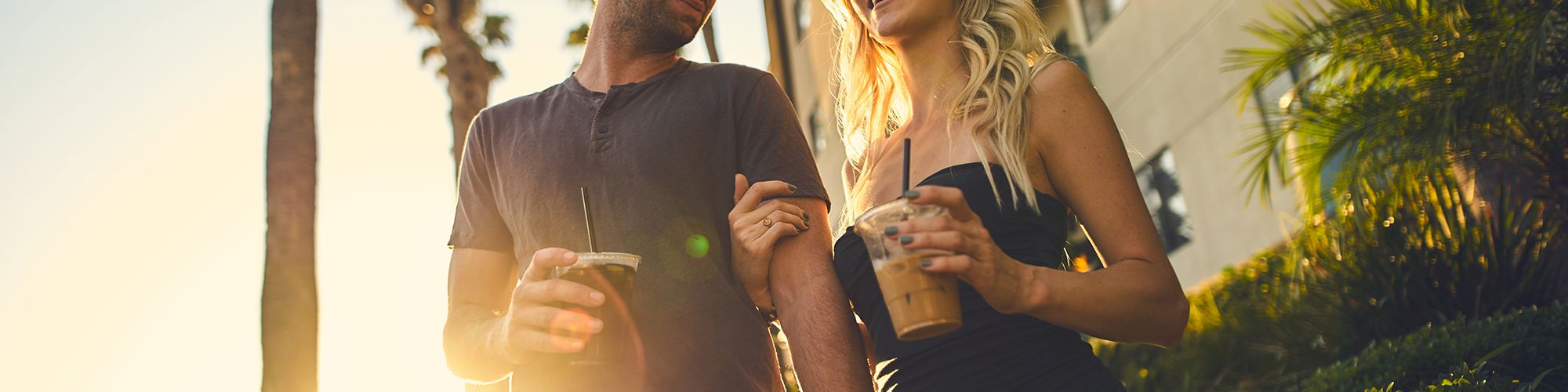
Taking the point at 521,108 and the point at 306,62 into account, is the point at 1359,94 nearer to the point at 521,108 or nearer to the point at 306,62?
the point at 521,108

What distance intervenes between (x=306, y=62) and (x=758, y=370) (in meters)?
7.18

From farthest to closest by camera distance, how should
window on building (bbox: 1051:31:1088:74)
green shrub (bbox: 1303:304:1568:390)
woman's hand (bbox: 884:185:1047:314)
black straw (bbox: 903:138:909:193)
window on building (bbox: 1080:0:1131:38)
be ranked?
window on building (bbox: 1051:31:1088:74), window on building (bbox: 1080:0:1131:38), green shrub (bbox: 1303:304:1568:390), black straw (bbox: 903:138:909:193), woman's hand (bbox: 884:185:1047:314)

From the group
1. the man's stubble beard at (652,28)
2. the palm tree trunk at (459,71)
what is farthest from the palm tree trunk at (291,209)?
the man's stubble beard at (652,28)

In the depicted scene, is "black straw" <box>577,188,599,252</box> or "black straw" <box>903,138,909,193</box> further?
"black straw" <box>577,188,599,252</box>

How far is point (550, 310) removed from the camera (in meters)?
2.54

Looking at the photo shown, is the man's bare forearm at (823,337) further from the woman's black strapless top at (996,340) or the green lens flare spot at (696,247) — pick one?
the green lens flare spot at (696,247)

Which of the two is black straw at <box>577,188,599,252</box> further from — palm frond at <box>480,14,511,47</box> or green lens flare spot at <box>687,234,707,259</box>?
palm frond at <box>480,14,511,47</box>

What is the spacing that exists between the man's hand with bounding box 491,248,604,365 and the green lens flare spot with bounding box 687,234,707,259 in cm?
46

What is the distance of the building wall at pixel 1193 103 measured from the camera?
15617 mm

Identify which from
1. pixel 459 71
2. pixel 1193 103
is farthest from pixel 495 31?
pixel 1193 103

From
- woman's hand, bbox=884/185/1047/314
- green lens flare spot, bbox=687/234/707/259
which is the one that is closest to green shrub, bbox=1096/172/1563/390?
green lens flare spot, bbox=687/234/707/259

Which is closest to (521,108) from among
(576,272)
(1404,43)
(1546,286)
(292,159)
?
(576,272)

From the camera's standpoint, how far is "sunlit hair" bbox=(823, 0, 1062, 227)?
9.32ft

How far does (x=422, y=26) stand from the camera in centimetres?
1564
